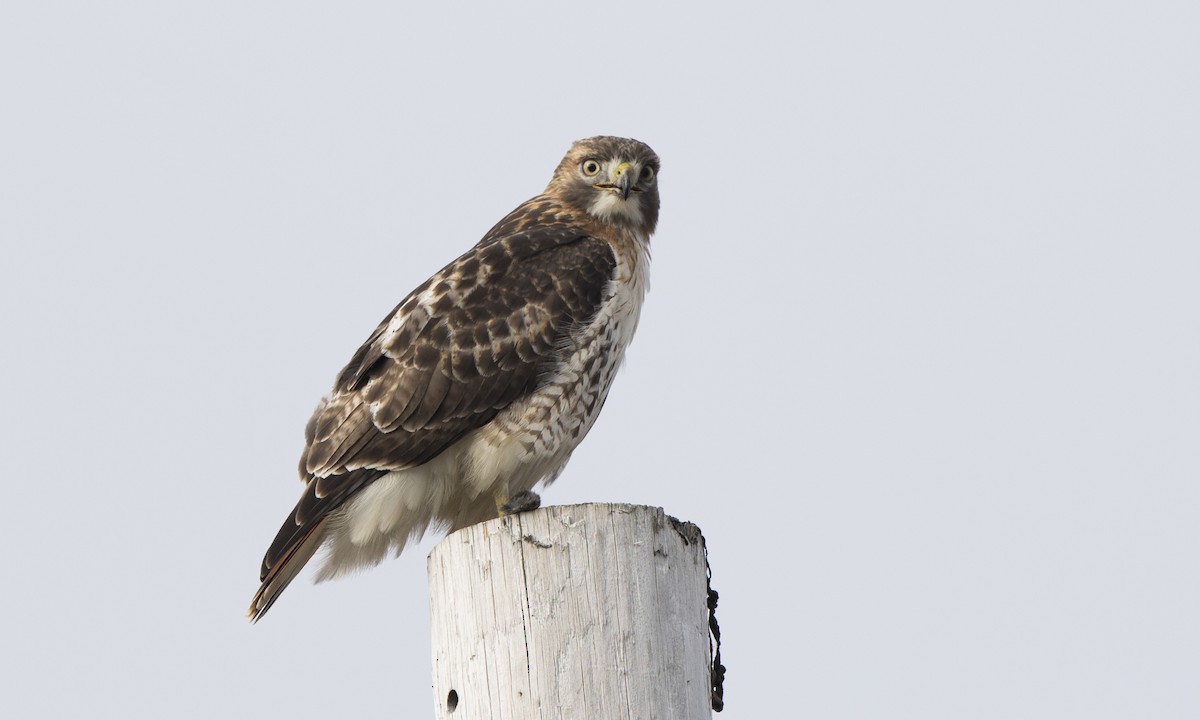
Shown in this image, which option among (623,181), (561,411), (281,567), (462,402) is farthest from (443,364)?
(623,181)

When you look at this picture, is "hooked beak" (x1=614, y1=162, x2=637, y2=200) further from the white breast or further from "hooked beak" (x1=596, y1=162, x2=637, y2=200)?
the white breast

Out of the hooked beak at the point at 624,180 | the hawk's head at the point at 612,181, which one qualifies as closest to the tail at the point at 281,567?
the hawk's head at the point at 612,181

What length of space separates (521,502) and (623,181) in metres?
1.93

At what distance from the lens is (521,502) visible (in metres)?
5.63

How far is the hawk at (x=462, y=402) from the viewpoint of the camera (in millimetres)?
5707

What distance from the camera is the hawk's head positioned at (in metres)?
6.80

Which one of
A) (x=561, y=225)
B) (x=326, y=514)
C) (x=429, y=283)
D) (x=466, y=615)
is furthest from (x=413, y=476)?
(x=466, y=615)

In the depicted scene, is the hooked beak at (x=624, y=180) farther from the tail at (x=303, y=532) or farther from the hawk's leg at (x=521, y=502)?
the tail at (x=303, y=532)

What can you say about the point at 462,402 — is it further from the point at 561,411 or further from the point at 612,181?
the point at 612,181

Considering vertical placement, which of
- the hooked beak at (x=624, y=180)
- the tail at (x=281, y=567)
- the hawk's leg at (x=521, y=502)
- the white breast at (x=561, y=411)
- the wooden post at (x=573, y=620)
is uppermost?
the hooked beak at (x=624, y=180)

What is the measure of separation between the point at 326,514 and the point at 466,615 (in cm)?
202

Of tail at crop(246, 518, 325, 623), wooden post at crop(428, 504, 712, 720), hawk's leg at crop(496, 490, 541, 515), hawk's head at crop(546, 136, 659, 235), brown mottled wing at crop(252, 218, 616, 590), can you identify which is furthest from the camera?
hawk's head at crop(546, 136, 659, 235)

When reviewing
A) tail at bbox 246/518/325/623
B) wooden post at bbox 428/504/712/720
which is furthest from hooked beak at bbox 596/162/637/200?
wooden post at bbox 428/504/712/720

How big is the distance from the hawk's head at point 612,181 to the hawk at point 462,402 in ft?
1.51
